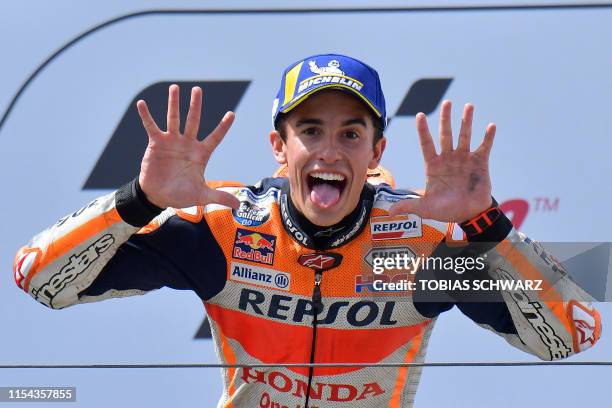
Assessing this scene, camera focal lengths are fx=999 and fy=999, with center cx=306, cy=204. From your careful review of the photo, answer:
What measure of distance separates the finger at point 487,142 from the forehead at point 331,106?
263 millimetres

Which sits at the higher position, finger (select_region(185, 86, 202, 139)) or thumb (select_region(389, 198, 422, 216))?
finger (select_region(185, 86, 202, 139))

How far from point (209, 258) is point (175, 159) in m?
0.27

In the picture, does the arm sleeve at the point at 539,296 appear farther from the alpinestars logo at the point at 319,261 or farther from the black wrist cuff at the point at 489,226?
the alpinestars logo at the point at 319,261

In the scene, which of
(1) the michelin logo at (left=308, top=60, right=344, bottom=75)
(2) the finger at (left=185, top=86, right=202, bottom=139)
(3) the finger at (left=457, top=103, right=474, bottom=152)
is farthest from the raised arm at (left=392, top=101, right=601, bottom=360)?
(2) the finger at (left=185, top=86, right=202, bottom=139)

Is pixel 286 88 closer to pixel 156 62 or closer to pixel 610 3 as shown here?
pixel 156 62

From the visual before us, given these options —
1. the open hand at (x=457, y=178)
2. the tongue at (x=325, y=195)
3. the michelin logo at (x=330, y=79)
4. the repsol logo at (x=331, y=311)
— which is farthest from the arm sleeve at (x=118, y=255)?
the open hand at (x=457, y=178)

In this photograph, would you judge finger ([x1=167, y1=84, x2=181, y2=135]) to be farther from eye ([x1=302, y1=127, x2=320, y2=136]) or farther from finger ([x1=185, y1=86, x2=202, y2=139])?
eye ([x1=302, y1=127, x2=320, y2=136])

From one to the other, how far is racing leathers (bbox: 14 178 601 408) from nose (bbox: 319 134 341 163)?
0.49 ft

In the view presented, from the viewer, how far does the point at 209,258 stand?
183cm

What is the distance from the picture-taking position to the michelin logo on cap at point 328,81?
5.74ft

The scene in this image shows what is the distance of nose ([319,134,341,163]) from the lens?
5.69 ft

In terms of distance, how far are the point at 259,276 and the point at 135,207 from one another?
0.31 meters

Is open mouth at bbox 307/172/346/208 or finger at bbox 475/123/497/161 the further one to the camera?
open mouth at bbox 307/172/346/208

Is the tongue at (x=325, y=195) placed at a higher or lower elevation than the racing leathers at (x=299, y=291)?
higher
